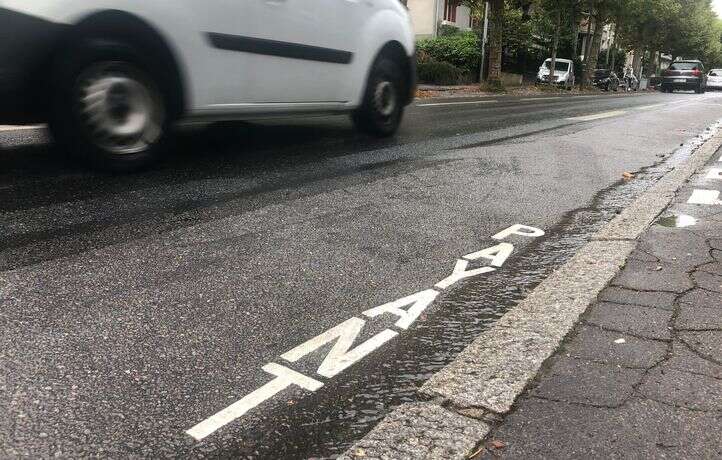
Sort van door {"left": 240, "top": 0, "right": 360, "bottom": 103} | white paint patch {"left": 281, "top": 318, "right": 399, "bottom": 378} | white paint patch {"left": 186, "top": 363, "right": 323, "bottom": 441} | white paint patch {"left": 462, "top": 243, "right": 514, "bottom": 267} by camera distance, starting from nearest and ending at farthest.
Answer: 1. white paint patch {"left": 186, "top": 363, "right": 323, "bottom": 441}
2. white paint patch {"left": 281, "top": 318, "right": 399, "bottom": 378}
3. white paint patch {"left": 462, "top": 243, "right": 514, "bottom": 267}
4. van door {"left": 240, "top": 0, "right": 360, "bottom": 103}

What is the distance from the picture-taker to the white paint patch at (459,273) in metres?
3.24

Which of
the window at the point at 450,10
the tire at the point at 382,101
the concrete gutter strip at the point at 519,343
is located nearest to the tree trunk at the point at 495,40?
the window at the point at 450,10

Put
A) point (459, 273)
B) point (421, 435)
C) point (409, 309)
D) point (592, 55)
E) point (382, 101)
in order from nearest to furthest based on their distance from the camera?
point (421, 435)
point (409, 309)
point (459, 273)
point (382, 101)
point (592, 55)

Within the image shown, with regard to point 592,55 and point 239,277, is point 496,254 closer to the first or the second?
point 239,277

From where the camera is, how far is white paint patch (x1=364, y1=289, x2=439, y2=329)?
2793 mm

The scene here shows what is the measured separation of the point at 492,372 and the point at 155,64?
138 inches

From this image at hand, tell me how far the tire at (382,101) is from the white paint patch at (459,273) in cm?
389

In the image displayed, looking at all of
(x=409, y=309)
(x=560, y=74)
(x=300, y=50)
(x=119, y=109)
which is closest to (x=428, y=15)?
(x=560, y=74)

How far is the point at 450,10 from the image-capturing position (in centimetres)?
4000

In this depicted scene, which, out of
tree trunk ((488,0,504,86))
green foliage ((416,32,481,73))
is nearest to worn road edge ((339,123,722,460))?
tree trunk ((488,0,504,86))

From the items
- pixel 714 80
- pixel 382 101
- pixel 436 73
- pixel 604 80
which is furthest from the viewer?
pixel 714 80

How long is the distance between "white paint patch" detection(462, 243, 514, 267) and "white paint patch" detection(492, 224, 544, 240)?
0.18m

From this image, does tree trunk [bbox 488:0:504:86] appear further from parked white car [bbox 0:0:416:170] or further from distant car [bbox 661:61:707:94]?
parked white car [bbox 0:0:416:170]

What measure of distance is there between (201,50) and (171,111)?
51cm
